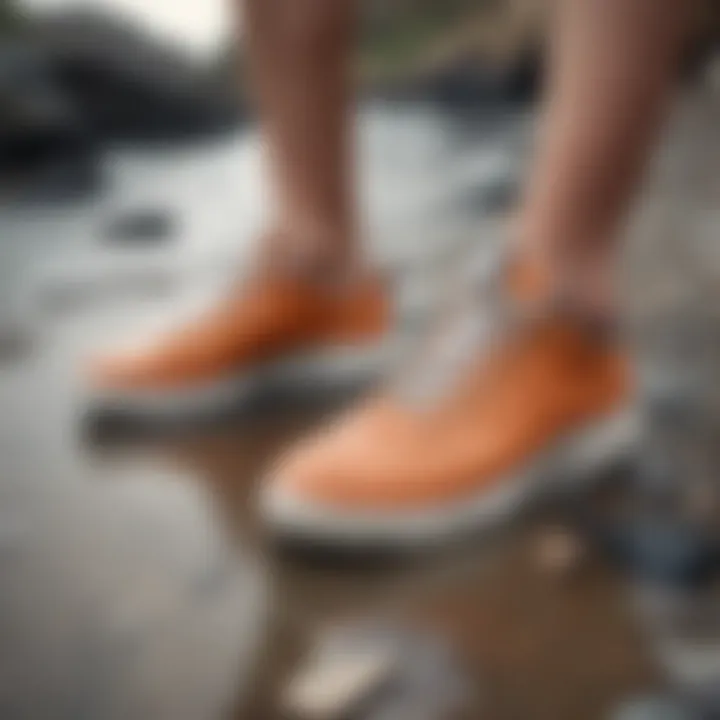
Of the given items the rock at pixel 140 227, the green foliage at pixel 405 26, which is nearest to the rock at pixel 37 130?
the rock at pixel 140 227

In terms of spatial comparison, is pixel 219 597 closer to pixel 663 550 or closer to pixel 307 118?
pixel 663 550

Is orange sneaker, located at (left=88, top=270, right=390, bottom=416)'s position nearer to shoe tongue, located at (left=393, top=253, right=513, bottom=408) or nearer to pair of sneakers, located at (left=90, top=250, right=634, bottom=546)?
pair of sneakers, located at (left=90, top=250, right=634, bottom=546)

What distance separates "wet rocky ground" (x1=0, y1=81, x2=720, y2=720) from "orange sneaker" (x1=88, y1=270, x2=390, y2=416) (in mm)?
23

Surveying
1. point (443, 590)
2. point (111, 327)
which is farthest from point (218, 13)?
point (443, 590)

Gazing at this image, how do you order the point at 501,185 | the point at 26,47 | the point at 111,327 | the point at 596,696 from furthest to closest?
the point at 26,47
the point at 501,185
the point at 111,327
the point at 596,696

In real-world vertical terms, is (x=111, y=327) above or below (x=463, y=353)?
below

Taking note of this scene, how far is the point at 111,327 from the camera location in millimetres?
1062

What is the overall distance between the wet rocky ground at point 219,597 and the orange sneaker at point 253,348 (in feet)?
0.08

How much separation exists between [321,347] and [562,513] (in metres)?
0.21

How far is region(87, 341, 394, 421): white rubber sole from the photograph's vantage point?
87 centimetres

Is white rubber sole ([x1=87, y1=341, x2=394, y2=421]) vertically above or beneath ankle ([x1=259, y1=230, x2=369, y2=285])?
beneath

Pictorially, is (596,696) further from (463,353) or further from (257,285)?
(257,285)

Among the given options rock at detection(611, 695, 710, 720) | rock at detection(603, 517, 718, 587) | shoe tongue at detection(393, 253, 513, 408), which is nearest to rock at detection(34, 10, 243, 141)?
shoe tongue at detection(393, 253, 513, 408)

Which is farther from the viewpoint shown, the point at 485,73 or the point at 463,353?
the point at 485,73
